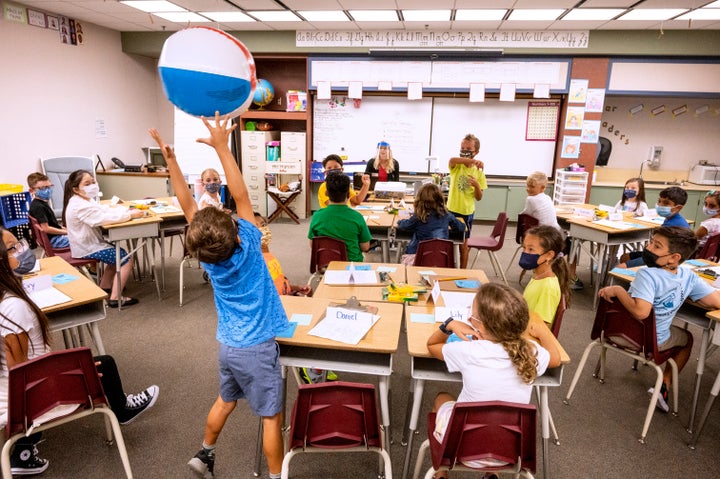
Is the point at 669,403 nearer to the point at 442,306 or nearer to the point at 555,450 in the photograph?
the point at 555,450

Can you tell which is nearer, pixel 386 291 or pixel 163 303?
pixel 386 291

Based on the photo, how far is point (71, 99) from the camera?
691 centimetres

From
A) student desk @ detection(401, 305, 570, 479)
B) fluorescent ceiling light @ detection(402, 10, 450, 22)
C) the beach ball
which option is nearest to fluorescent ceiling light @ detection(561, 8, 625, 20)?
fluorescent ceiling light @ detection(402, 10, 450, 22)

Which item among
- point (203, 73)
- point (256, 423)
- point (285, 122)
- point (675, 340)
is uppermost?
point (285, 122)

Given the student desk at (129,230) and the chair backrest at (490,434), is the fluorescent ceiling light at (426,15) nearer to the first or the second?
the student desk at (129,230)

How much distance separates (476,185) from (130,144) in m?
6.51

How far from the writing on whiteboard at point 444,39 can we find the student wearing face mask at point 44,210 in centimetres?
474

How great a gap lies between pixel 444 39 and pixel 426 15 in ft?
3.42

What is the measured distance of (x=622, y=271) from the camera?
10.1 feet

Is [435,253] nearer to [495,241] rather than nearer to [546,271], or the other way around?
[546,271]

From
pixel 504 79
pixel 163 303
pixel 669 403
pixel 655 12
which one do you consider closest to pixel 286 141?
pixel 504 79

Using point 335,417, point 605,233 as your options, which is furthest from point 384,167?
point 335,417

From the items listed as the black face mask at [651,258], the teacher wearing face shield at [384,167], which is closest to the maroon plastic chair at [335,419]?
the black face mask at [651,258]

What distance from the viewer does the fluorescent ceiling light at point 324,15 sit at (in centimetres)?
611
